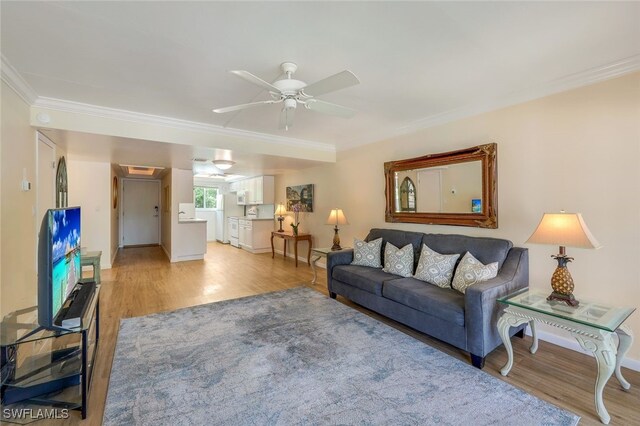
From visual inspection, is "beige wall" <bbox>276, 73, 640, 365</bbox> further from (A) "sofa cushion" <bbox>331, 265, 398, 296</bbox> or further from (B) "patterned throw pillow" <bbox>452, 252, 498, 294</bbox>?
(A) "sofa cushion" <bbox>331, 265, 398, 296</bbox>

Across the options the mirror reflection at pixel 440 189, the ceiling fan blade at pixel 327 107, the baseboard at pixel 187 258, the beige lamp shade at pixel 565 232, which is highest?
the ceiling fan blade at pixel 327 107

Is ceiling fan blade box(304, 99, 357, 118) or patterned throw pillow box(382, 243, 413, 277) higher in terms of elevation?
ceiling fan blade box(304, 99, 357, 118)

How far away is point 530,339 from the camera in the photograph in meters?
2.75

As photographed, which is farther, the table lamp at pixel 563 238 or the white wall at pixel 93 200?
the white wall at pixel 93 200

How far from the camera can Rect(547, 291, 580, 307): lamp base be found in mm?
2104

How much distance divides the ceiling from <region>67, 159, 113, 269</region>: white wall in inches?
119

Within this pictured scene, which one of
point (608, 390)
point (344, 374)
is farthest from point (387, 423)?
point (608, 390)

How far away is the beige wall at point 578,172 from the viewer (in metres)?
2.26

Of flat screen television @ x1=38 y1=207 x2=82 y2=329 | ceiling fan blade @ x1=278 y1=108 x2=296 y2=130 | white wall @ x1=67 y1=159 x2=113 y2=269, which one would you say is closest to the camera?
flat screen television @ x1=38 y1=207 x2=82 y2=329

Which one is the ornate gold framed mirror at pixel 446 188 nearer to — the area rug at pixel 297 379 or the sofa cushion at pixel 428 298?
the sofa cushion at pixel 428 298

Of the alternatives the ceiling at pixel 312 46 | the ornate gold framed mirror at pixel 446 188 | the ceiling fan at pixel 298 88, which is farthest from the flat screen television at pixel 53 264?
the ornate gold framed mirror at pixel 446 188

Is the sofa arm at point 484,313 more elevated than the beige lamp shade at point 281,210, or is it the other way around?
the beige lamp shade at point 281,210

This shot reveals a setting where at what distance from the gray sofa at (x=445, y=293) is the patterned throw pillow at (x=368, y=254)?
10 centimetres

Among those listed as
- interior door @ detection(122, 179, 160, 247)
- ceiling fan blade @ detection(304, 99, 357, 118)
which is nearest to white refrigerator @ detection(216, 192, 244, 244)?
interior door @ detection(122, 179, 160, 247)
